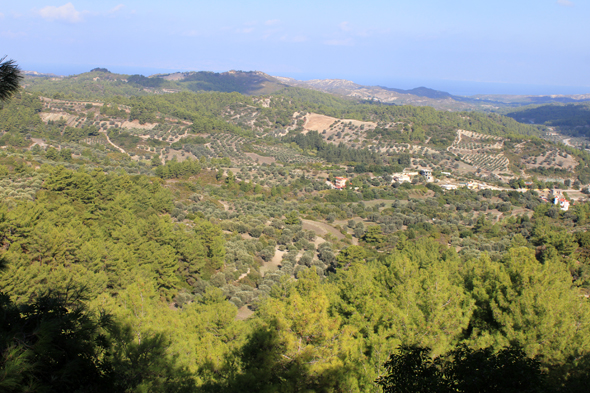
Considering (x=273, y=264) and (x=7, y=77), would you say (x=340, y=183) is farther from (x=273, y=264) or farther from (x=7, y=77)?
(x=7, y=77)

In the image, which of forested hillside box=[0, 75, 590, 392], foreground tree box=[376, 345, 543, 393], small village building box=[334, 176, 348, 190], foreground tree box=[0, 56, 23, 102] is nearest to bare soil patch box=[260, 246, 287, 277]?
forested hillside box=[0, 75, 590, 392]

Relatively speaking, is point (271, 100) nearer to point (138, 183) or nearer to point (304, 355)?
point (138, 183)

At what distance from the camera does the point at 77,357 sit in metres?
5.29

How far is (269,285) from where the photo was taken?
18.1m

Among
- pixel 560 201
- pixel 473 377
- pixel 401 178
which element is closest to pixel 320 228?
pixel 473 377

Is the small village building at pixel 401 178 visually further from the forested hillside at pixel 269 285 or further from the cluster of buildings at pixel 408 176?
the forested hillside at pixel 269 285

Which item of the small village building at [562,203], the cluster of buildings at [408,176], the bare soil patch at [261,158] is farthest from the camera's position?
the bare soil patch at [261,158]

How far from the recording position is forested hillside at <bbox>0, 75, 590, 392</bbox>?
20.1ft

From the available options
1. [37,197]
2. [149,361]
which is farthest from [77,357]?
[37,197]

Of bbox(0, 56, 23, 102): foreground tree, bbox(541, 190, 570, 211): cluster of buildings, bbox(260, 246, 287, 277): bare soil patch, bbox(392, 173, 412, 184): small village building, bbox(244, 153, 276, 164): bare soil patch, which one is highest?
bbox(0, 56, 23, 102): foreground tree

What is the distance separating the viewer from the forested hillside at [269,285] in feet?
20.1

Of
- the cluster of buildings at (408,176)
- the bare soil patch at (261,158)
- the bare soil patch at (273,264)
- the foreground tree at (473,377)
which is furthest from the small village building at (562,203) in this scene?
the foreground tree at (473,377)

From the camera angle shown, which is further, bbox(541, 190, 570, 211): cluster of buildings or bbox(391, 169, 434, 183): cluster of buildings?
bbox(391, 169, 434, 183): cluster of buildings

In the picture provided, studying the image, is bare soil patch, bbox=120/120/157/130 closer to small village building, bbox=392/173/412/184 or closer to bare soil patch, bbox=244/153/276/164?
bare soil patch, bbox=244/153/276/164
